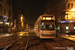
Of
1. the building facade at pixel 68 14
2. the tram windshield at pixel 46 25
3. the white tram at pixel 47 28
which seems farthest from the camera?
the building facade at pixel 68 14

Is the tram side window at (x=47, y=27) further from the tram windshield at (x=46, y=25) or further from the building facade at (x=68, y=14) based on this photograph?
the building facade at (x=68, y=14)

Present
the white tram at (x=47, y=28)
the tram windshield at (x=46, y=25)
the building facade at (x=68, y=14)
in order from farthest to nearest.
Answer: the building facade at (x=68, y=14) → the tram windshield at (x=46, y=25) → the white tram at (x=47, y=28)

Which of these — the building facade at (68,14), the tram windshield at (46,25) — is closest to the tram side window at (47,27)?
the tram windshield at (46,25)

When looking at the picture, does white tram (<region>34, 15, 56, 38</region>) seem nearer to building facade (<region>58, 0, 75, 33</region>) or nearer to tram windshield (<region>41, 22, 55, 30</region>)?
tram windshield (<region>41, 22, 55, 30</region>)

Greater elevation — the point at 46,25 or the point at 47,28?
the point at 46,25

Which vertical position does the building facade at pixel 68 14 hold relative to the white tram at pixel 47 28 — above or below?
above

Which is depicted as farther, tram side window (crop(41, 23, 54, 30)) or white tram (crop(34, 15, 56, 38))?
tram side window (crop(41, 23, 54, 30))

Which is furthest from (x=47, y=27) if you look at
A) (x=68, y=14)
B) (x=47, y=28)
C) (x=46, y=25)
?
(x=68, y=14)

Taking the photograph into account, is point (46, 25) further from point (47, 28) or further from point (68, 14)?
point (68, 14)

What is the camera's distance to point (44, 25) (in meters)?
14.2

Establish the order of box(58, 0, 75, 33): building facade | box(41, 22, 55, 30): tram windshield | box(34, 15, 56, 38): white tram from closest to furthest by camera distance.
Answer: box(34, 15, 56, 38): white tram → box(41, 22, 55, 30): tram windshield → box(58, 0, 75, 33): building facade

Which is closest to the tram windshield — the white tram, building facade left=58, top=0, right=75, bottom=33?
the white tram

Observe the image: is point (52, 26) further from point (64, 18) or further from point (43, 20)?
point (64, 18)

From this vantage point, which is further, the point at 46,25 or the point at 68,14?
the point at 68,14
